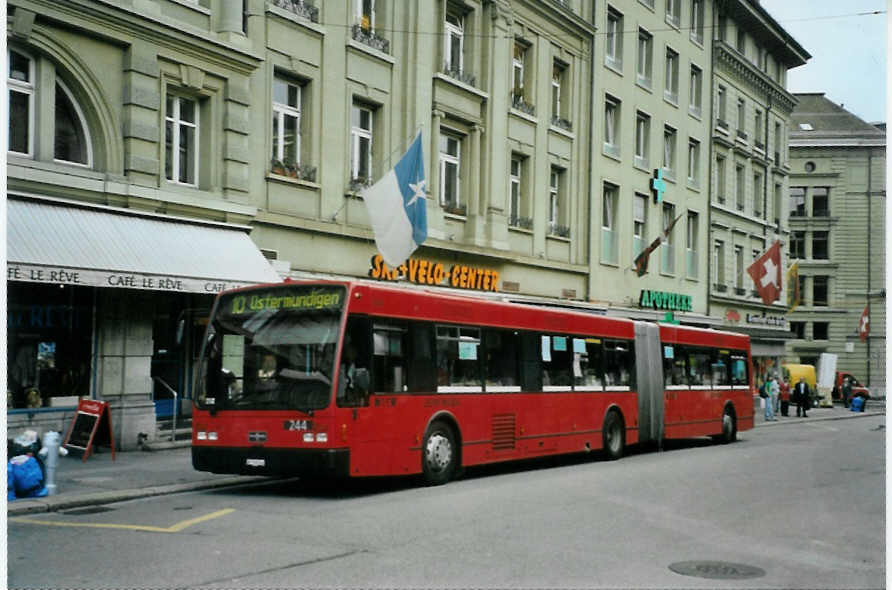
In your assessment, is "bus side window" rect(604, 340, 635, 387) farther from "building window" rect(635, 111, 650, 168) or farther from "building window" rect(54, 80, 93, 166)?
"building window" rect(635, 111, 650, 168)

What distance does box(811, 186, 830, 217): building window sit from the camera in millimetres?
33009

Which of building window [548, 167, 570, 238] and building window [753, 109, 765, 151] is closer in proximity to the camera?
building window [548, 167, 570, 238]

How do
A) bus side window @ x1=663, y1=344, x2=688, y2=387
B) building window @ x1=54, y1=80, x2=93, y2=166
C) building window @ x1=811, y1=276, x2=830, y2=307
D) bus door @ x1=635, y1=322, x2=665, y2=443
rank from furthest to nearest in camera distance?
building window @ x1=811, y1=276, x2=830, y2=307, bus side window @ x1=663, y1=344, x2=688, y2=387, bus door @ x1=635, y1=322, x2=665, y2=443, building window @ x1=54, y1=80, x2=93, y2=166

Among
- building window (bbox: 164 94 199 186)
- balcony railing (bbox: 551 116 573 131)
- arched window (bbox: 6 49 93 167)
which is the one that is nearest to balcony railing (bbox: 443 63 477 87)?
balcony railing (bbox: 551 116 573 131)

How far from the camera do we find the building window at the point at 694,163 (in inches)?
1550

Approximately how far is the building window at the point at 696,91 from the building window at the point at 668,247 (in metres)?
4.17

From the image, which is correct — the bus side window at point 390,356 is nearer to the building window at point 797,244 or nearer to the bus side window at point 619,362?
the bus side window at point 619,362

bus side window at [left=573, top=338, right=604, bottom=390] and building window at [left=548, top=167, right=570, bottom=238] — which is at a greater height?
building window at [left=548, top=167, right=570, bottom=238]

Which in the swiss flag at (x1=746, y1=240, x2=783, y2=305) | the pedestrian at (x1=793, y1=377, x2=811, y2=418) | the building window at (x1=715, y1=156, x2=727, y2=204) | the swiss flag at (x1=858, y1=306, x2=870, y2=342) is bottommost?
the pedestrian at (x1=793, y1=377, x2=811, y2=418)

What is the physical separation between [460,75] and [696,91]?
15571 millimetres

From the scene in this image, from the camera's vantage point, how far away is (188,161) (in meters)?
20.0

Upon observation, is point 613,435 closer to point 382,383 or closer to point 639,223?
point 382,383

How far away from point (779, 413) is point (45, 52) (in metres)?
35.1

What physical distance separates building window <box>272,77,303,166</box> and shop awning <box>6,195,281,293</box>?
2.53 meters
